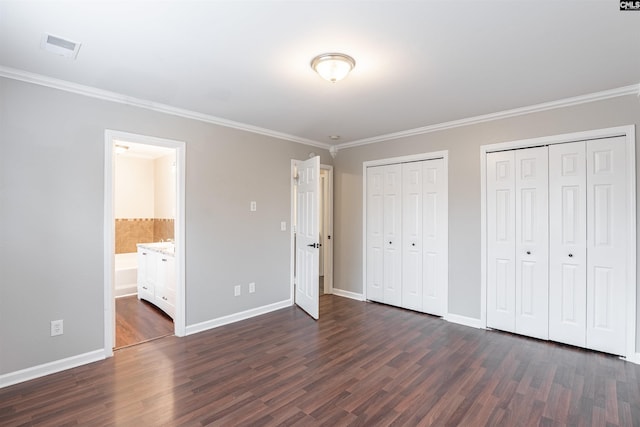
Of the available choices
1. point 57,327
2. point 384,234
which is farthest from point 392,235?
point 57,327

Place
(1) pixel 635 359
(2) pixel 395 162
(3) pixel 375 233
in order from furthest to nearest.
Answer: (3) pixel 375 233 < (2) pixel 395 162 < (1) pixel 635 359

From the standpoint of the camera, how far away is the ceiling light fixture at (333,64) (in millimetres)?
2338

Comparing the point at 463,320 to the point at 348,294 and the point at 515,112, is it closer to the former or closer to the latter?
the point at 348,294

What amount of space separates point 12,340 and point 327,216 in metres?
3.98

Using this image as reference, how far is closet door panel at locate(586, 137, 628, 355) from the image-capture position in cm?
303

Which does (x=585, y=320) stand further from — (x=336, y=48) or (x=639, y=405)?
(x=336, y=48)

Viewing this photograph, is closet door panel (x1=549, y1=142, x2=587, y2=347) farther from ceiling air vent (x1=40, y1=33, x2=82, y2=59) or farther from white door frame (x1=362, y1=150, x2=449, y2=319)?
ceiling air vent (x1=40, y1=33, x2=82, y2=59)

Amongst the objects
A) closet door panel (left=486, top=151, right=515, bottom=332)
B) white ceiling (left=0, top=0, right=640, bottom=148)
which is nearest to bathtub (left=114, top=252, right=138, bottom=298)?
white ceiling (left=0, top=0, right=640, bottom=148)

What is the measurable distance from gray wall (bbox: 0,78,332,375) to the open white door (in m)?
1.09

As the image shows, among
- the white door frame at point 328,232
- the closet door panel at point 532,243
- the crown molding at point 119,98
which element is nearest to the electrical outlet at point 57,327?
the crown molding at point 119,98

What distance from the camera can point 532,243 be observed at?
11.6ft

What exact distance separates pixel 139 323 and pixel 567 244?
16.2 ft

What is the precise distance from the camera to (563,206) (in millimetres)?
3326

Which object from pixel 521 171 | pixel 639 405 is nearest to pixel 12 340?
pixel 639 405
